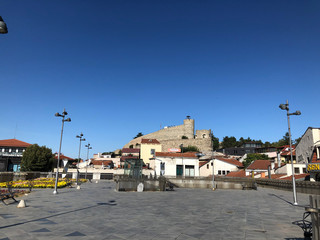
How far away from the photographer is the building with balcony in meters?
64.2

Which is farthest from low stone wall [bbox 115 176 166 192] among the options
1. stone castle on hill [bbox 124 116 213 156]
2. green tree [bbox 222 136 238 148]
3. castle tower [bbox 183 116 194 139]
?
green tree [bbox 222 136 238 148]

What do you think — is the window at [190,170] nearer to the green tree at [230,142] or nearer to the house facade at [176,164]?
the house facade at [176,164]

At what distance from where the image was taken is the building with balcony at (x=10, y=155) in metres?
64.2

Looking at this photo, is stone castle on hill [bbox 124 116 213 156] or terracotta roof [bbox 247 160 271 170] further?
stone castle on hill [bbox 124 116 213 156]

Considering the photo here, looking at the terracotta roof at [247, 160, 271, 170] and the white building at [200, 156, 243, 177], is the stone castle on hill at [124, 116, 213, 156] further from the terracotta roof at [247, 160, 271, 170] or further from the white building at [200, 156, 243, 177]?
the terracotta roof at [247, 160, 271, 170]

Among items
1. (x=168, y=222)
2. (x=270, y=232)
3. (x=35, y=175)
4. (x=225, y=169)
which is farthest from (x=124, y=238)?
(x=225, y=169)

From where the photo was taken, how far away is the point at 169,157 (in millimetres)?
50406

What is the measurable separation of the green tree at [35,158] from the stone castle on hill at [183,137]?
67.6m

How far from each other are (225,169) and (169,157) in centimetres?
1973

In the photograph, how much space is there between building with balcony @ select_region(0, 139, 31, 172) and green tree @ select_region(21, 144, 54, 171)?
39.2 feet

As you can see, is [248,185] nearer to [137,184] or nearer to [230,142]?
[137,184]

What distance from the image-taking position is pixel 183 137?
121438 mm

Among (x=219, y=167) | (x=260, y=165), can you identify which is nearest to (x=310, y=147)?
(x=260, y=165)

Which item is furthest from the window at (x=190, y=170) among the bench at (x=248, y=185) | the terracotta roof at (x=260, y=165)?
the bench at (x=248, y=185)
